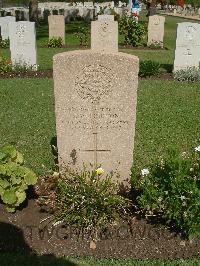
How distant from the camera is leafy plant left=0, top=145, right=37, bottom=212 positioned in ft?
14.8

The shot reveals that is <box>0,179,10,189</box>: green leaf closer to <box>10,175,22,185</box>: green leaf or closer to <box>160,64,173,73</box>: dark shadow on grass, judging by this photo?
<box>10,175,22,185</box>: green leaf

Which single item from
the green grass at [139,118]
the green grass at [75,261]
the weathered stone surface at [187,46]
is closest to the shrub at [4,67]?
the green grass at [139,118]

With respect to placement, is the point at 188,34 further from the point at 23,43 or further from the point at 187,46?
the point at 23,43

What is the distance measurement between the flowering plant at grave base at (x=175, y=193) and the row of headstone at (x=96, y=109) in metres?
0.63

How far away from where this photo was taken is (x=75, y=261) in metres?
4.04

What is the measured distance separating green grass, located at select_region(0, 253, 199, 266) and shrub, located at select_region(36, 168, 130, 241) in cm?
35

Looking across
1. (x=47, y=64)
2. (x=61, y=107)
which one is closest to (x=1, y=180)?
(x=61, y=107)

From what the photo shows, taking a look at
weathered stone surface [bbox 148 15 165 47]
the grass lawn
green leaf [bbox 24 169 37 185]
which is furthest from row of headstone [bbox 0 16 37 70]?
green leaf [bbox 24 169 37 185]

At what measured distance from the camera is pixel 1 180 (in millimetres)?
4512

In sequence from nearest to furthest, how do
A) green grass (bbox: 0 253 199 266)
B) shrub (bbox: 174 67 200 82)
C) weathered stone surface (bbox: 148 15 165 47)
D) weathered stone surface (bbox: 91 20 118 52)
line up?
green grass (bbox: 0 253 199 266), shrub (bbox: 174 67 200 82), weathered stone surface (bbox: 91 20 118 52), weathered stone surface (bbox: 148 15 165 47)

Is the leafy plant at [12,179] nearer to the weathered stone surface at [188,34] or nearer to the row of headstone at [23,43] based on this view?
the row of headstone at [23,43]

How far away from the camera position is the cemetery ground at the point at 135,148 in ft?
13.8

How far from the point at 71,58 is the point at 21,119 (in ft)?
13.9

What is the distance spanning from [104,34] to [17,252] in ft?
32.6
